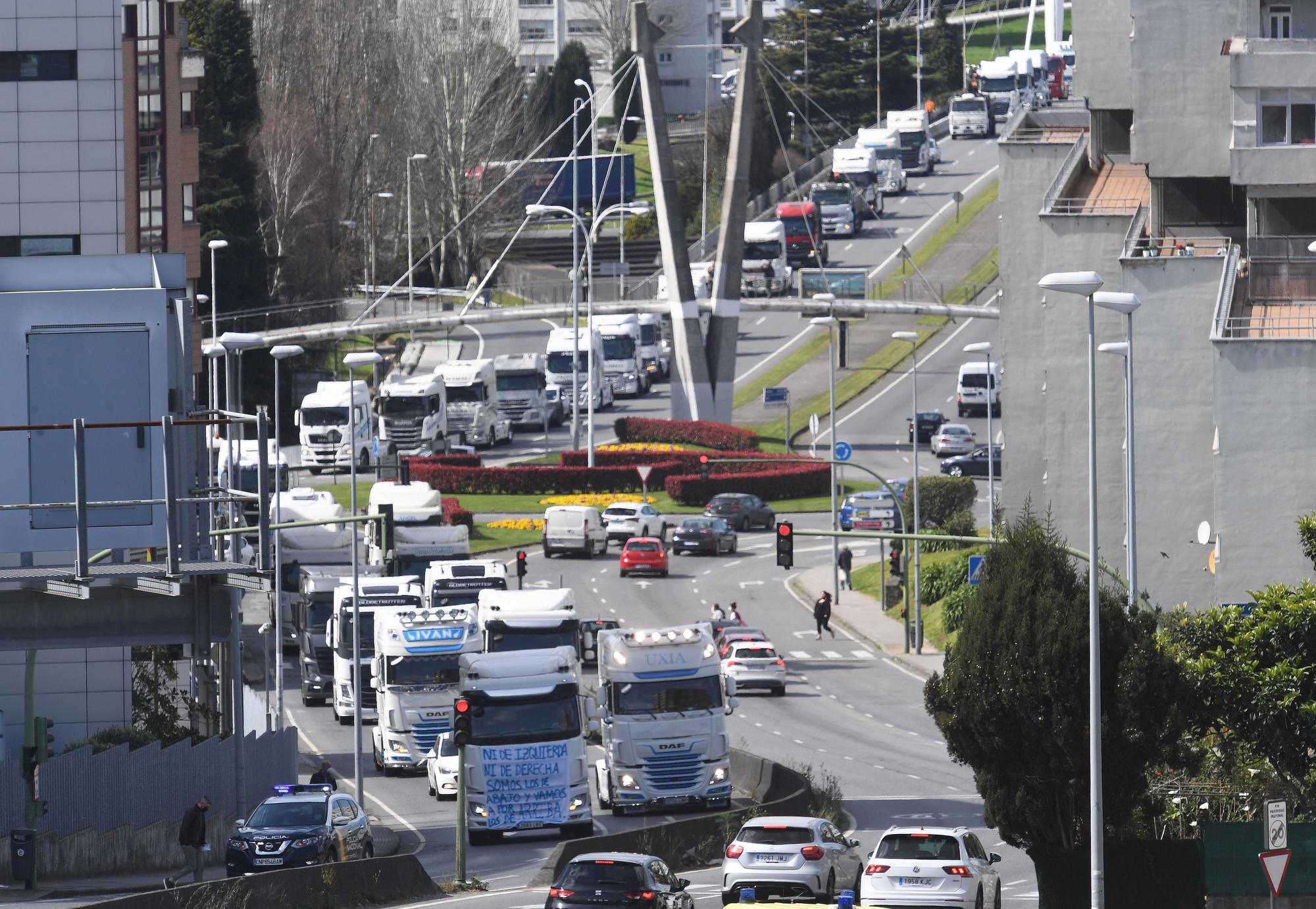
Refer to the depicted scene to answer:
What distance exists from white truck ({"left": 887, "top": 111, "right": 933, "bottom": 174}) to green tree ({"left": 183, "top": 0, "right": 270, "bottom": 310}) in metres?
47.4

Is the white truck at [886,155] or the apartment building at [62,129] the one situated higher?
the white truck at [886,155]

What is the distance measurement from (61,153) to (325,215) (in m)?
65.5

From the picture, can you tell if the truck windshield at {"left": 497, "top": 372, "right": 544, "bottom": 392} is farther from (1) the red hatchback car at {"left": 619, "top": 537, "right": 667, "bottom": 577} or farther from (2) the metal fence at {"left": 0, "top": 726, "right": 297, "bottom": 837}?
(2) the metal fence at {"left": 0, "top": 726, "right": 297, "bottom": 837}

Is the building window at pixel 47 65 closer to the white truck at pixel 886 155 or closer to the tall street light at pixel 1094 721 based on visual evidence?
the tall street light at pixel 1094 721


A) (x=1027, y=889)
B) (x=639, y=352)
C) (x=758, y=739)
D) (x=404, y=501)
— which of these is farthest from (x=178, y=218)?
(x=639, y=352)

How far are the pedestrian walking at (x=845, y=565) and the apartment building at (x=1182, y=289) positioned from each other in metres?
10.8

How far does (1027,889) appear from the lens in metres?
32.0

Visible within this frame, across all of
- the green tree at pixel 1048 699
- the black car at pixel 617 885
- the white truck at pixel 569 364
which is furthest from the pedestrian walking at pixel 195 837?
the white truck at pixel 569 364

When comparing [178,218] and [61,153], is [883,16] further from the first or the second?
[61,153]

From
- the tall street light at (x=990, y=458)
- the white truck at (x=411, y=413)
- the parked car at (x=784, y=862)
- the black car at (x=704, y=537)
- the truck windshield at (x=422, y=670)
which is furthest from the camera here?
the white truck at (x=411, y=413)

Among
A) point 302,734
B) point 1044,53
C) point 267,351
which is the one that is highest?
point 1044,53

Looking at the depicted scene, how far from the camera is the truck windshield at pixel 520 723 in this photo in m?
36.4

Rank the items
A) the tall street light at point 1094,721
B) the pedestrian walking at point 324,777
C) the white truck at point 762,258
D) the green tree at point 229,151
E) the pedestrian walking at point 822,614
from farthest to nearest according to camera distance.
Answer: the white truck at point 762,258
the green tree at point 229,151
the pedestrian walking at point 822,614
the pedestrian walking at point 324,777
the tall street light at point 1094,721

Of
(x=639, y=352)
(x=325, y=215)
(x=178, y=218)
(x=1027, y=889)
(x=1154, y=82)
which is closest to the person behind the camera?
(x=1027, y=889)
